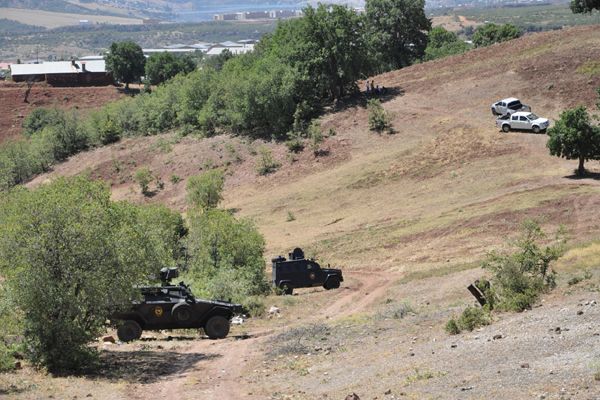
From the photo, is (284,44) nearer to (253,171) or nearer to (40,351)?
(253,171)

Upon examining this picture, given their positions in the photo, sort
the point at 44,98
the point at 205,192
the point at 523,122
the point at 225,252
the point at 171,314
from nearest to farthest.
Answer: the point at 171,314 → the point at 225,252 → the point at 205,192 → the point at 523,122 → the point at 44,98

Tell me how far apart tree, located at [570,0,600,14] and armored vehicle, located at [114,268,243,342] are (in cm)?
3027

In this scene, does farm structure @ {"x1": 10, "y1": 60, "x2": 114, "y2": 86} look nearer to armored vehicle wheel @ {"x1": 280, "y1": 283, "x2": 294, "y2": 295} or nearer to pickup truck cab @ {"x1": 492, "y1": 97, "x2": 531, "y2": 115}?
pickup truck cab @ {"x1": 492, "y1": 97, "x2": 531, "y2": 115}

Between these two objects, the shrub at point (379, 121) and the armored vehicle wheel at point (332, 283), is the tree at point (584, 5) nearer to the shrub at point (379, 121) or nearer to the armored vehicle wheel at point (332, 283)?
the shrub at point (379, 121)

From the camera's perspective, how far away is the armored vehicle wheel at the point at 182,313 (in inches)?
1097

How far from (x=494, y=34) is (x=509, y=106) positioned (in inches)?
1732

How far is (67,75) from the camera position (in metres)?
137

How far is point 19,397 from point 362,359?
7916 mm

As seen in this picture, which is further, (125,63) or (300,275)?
(125,63)

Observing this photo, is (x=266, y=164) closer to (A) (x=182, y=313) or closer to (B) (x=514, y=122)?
(B) (x=514, y=122)

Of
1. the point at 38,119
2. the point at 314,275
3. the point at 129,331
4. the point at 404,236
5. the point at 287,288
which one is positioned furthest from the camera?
the point at 38,119

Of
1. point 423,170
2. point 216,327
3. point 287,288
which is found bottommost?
point 287,288

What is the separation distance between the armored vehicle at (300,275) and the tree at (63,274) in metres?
14.0

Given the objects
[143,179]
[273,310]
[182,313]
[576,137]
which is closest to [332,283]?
[273,310]
